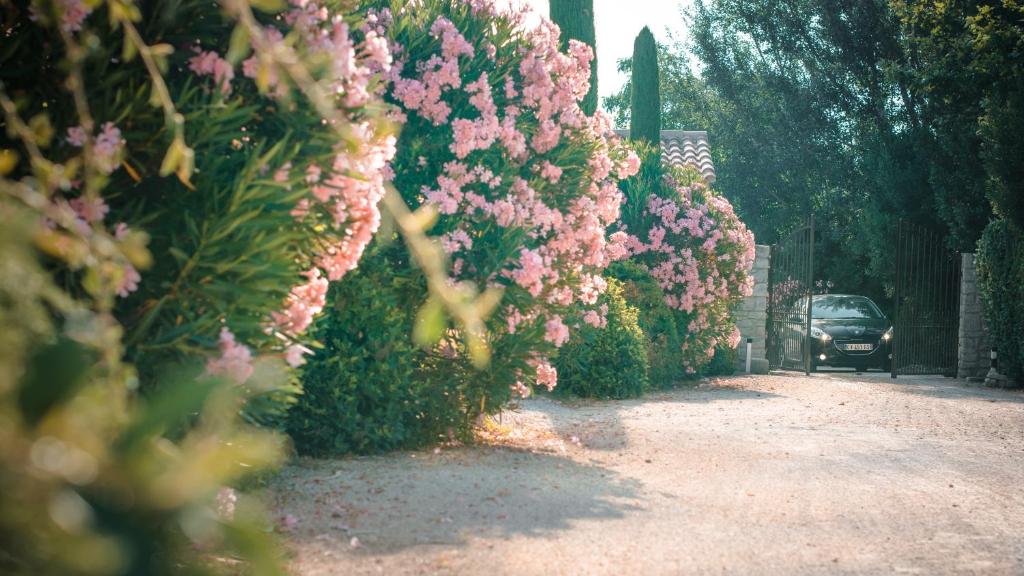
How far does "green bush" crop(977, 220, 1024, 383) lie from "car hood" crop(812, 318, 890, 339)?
280 centimetres

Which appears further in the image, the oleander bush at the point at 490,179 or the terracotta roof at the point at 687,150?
the terracotta roof at the point at 687,150

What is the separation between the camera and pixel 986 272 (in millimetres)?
16891

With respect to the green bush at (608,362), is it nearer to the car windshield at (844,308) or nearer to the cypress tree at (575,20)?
the cypress tree at (575,20)

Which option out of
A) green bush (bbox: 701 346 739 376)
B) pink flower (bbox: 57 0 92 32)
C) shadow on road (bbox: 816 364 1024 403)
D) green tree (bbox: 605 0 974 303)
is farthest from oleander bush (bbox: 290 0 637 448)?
green tree (bbox: 605 0 974 303)

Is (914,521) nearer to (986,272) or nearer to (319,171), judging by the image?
(319,171)

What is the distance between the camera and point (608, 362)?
12.7 metres

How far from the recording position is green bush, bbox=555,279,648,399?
1256 cm

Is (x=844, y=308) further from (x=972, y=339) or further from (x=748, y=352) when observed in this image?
(x=748, y=352)

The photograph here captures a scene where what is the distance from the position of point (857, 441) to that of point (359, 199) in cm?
650

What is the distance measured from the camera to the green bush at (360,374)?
7.20m

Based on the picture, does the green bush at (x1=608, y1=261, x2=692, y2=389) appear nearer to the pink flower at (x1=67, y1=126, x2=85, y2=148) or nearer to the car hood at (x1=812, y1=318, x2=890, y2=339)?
the car hood at (x1=812, y1=318, x2=890, y2=339)

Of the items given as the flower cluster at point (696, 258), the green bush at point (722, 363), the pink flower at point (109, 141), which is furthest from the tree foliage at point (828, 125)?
the pink flower at point (109, 141)

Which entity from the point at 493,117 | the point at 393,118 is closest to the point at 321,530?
the point at 393,118

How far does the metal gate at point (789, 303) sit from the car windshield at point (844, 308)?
5.23ft
